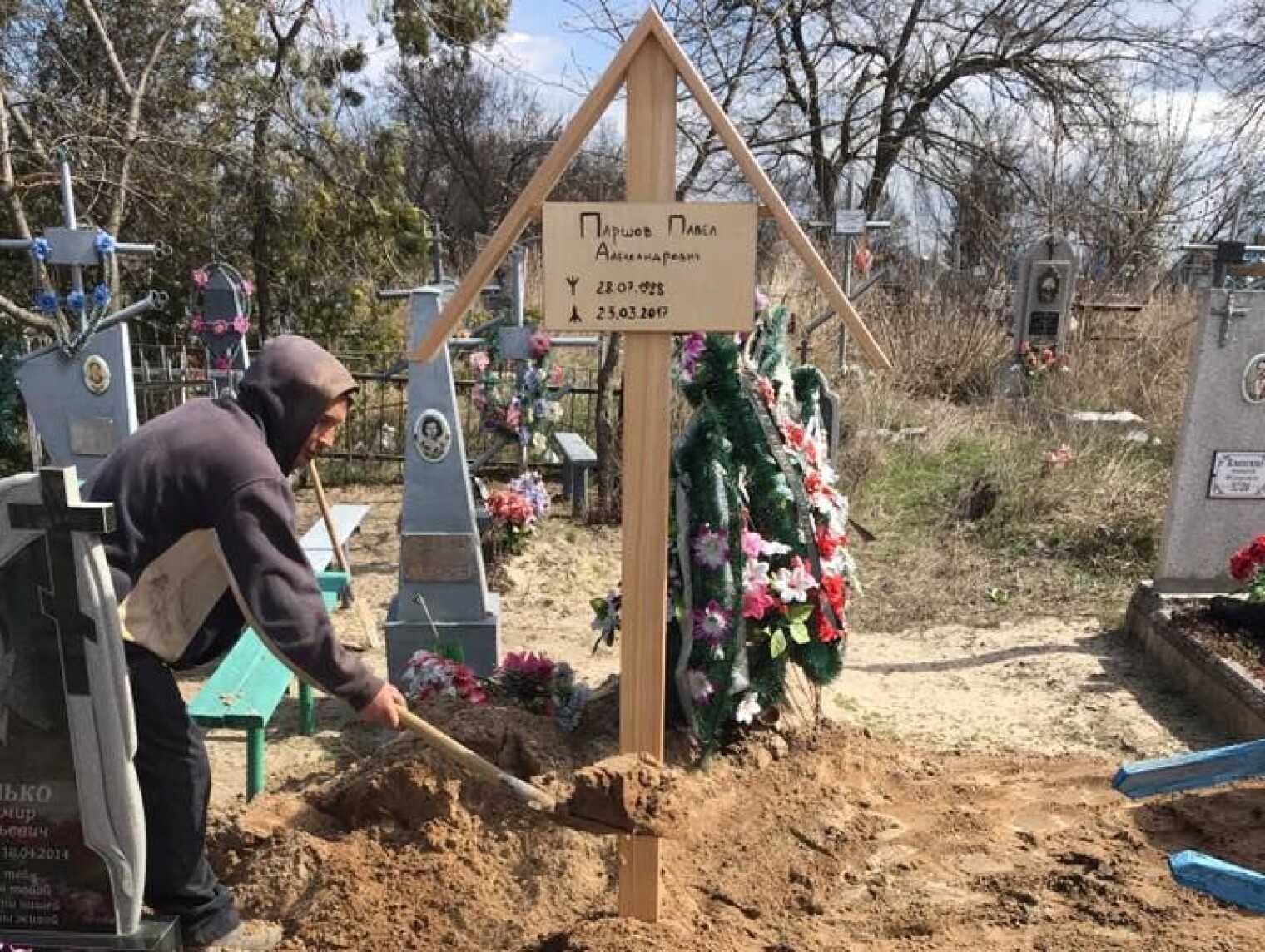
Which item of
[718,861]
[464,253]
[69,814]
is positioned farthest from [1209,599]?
[464,253]

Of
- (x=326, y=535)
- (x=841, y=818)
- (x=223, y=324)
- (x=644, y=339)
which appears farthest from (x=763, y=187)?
(x=223, y=324)

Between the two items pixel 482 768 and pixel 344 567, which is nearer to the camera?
pixel 482 768

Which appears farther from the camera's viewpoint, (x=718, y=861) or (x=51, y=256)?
A: (x=51, y=256)

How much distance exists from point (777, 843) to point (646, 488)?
1390 mm

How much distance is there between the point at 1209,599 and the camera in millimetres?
5203

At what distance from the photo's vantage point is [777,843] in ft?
10.2

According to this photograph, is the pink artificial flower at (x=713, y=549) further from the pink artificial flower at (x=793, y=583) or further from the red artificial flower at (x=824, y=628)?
the red artificial flower at (x=824, y=628)

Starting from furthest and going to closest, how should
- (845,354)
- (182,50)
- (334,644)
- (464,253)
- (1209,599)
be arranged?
(464,253) < (845,354) < (182,50) < (1209,599) < (334,644)

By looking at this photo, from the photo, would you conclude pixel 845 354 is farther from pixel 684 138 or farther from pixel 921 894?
pixel 921 894

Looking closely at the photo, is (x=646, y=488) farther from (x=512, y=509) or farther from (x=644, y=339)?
(x=512, y=509)

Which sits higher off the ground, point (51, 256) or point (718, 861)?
point (51, 256)

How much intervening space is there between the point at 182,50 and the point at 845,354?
7616mm

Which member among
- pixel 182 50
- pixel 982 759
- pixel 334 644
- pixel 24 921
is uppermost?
pixel 182 50

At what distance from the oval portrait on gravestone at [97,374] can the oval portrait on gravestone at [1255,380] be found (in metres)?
6.01
